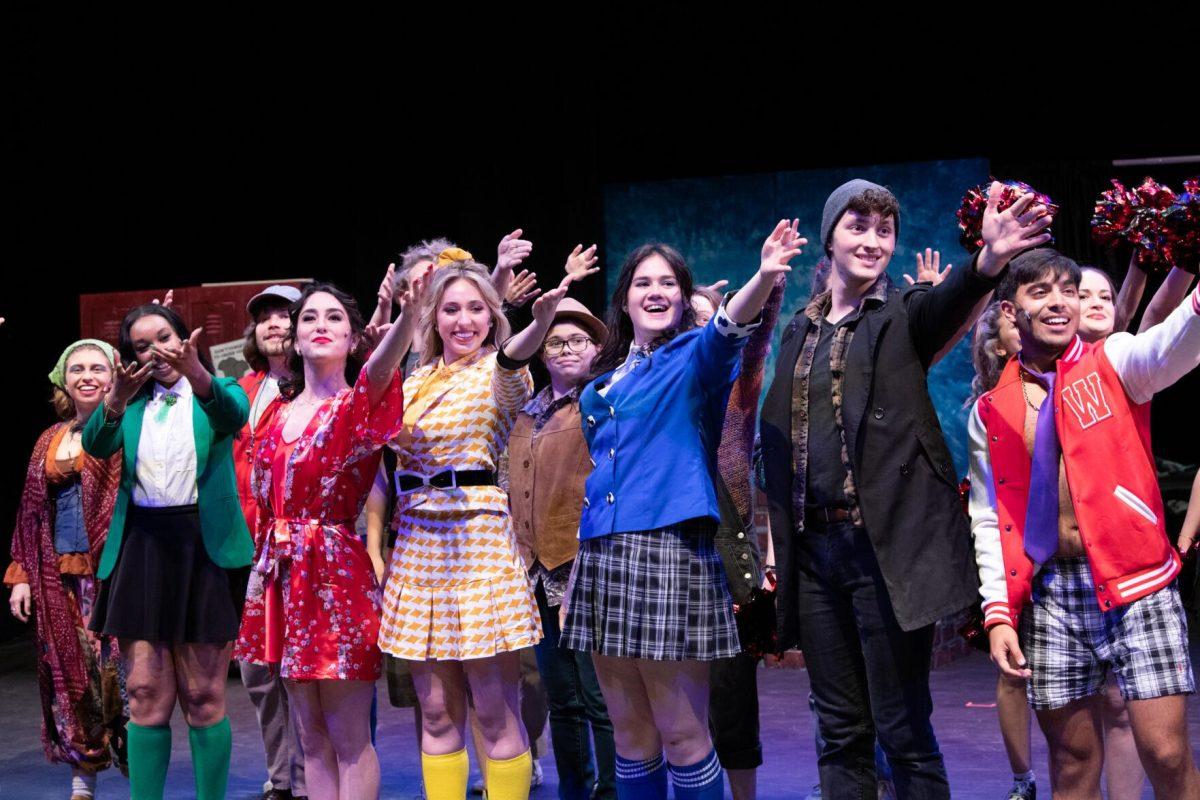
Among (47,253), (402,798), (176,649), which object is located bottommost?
(402,798)

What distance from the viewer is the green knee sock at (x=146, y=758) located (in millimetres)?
3643

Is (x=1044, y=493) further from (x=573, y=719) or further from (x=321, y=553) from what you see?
(x=321, y=553)

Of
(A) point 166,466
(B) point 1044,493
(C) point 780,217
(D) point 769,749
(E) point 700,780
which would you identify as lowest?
(D) point 769,749

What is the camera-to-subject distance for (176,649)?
12.1ft

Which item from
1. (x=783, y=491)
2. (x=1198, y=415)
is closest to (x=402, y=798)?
(x=783, y=491)

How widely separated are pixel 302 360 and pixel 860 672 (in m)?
A: 1.65

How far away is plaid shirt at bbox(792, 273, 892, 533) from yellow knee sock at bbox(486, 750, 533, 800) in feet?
3.13

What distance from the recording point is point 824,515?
8.73ft

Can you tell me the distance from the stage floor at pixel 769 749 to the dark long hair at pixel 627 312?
1.65 meters

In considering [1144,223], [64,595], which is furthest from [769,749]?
[1144,223]

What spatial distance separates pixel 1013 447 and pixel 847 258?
0.52m

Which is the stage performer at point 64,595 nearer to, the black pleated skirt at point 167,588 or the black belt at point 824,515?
the black pleated skirt at point 167,588

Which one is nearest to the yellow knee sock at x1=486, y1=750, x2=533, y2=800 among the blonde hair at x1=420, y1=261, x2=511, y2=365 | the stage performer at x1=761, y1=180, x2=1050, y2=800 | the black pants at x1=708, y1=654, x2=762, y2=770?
the black pants at x1=708, y1=654, x2=762, y2=770

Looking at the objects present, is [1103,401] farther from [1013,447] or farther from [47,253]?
[47,253]
